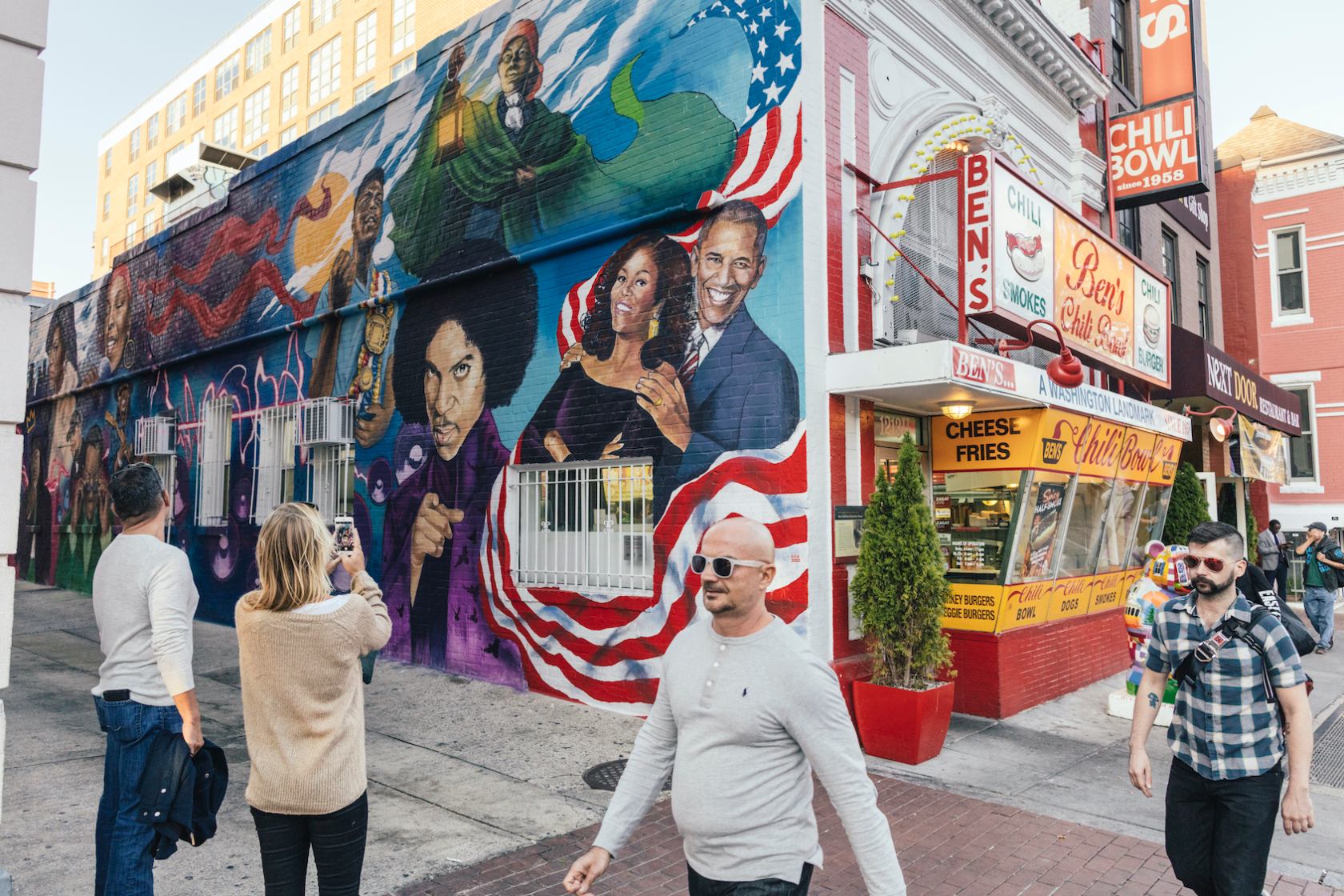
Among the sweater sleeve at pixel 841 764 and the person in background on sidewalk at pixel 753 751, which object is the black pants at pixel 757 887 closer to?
the person in background on sidewalk at pixel 753 751

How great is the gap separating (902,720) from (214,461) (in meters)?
12.0

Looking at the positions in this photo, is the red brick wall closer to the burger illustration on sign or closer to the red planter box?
the red planter box

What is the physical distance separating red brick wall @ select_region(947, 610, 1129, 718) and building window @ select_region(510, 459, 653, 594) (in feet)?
10.3

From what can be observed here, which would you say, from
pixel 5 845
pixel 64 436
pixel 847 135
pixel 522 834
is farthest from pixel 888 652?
pixel 64 436

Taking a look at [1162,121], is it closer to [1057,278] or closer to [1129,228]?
[1129,228]

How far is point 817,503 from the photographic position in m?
7.72

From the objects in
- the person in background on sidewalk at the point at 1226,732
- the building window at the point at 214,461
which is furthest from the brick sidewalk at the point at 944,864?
the building window at the point at 214,461

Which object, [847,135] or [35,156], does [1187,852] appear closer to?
[35,156]

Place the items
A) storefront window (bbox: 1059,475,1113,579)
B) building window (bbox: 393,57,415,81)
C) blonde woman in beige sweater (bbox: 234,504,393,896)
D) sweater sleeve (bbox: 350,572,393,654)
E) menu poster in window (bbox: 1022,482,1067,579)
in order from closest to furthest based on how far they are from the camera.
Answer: blonde woman in beige sweater (bbox: 234,504,393,896)
sweater sleeve (bbox: 350,572,393,654)
menu poster in window (bbox: 1022,482,1067,579)
storefront window (bbox: 1059,475,1113,579)
building window (bbox: 393,57,415,81)

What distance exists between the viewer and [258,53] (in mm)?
40562

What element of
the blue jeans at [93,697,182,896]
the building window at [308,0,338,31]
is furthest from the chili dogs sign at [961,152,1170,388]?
the building window at [308,0,338,31]

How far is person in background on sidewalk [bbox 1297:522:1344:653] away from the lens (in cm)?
1338

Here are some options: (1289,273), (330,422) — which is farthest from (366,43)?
(1289,273)

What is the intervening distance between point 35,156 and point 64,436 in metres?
18.9
